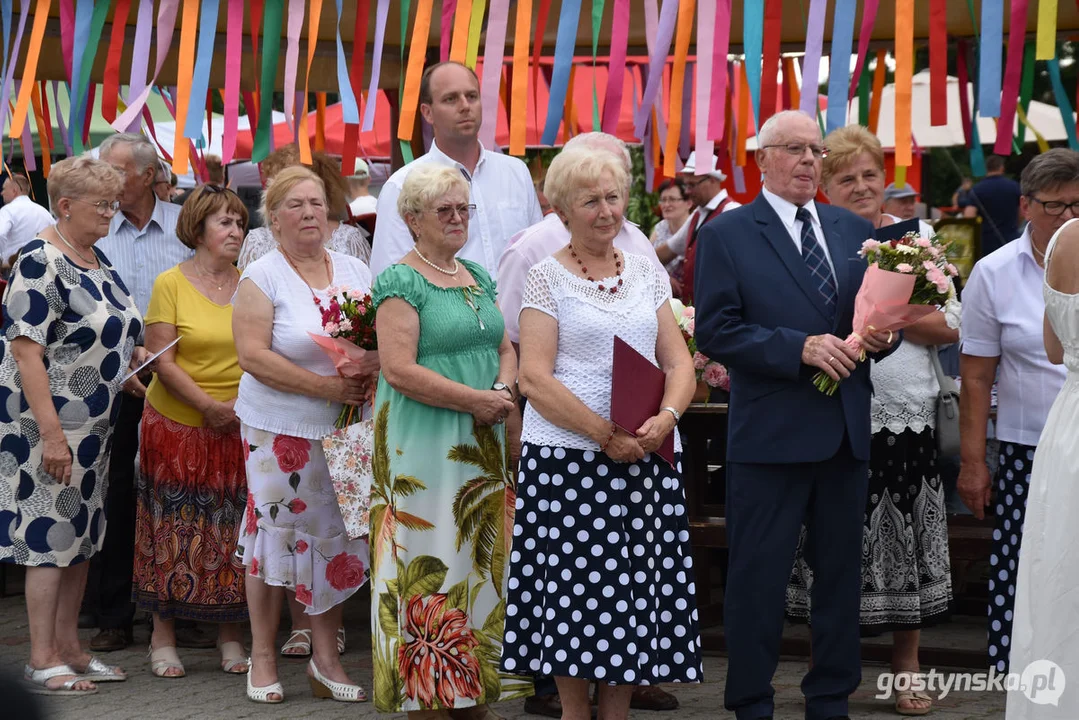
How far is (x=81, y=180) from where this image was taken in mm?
5473

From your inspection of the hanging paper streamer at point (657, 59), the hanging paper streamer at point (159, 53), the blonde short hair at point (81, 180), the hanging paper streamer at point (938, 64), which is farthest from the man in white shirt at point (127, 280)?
the hanging paper streamer at point (938, 64)

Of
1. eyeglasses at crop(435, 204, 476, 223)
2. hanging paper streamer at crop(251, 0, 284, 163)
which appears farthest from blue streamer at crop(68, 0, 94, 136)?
eyeglasses at crop(435, 204, 476, 223)

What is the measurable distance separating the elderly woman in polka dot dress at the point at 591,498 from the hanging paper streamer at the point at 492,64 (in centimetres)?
153

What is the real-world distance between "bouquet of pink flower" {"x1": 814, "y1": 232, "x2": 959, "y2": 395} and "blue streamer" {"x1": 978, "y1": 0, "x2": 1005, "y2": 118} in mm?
1316

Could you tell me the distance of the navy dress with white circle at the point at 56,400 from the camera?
543cm

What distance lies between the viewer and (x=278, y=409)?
5309mm

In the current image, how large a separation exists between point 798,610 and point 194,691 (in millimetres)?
2423

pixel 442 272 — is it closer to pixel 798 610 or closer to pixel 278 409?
pixel 278 409

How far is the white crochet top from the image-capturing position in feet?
14.5

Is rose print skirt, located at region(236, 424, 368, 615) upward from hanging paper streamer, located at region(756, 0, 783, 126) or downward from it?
downward

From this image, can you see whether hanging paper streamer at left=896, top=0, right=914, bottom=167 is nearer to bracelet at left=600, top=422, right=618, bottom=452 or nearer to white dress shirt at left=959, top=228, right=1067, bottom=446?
white dress shirt at left=959, top=228, right=1067, bottom=446

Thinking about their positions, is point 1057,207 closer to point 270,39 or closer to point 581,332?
point 581,332

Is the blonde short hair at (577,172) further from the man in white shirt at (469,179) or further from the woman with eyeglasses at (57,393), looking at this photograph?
the woman with eyeglasses at (57,393)

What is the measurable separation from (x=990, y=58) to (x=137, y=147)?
3.73m
